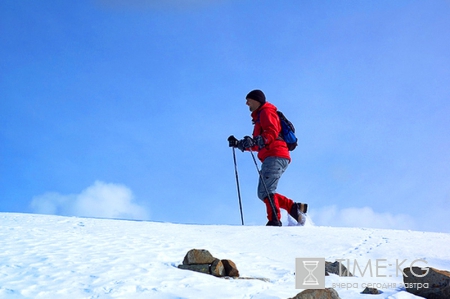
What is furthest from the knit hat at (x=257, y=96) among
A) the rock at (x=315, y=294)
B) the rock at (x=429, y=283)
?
the rock at (x=315, y=294)

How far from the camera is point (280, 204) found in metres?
8.07

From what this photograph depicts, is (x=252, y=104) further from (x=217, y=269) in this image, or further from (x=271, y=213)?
(x=217, y=269)

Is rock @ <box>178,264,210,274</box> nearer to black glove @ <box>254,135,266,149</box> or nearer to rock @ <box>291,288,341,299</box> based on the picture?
rock @ <box>291,288,341,299</box>

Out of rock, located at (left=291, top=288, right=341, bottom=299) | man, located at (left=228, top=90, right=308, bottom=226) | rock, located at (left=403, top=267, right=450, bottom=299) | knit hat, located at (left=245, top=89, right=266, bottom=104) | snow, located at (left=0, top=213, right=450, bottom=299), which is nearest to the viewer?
rock, located at (left=291, top=288, right=341, bottom=299)

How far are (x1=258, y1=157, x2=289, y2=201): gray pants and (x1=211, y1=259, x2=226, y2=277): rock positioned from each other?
13.6 ft

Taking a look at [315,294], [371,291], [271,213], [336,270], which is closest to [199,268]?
[315,294]

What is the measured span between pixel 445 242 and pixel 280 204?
291cm

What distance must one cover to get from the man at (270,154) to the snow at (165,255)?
3.42 ft

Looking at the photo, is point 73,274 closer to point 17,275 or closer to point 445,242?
point 17,275

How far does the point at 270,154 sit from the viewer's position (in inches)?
313

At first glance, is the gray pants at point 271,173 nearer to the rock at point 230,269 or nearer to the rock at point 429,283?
the rock at point 230,269

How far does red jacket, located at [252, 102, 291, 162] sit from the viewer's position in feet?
25.6

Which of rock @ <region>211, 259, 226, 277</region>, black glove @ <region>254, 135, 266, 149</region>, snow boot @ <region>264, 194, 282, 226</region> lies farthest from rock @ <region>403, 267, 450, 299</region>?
black glove @ <region>254, 135, 266, 149</region>

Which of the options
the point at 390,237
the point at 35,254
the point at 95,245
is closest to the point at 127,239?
the point at 95,245
